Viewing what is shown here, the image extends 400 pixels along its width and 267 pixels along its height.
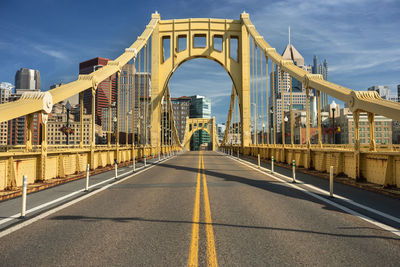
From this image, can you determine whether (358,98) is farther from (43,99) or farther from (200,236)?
(43,99)

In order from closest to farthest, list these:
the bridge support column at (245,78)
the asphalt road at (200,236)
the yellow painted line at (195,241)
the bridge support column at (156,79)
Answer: the yellow painted line at (195,241) → the asphalt road at (200,236) → the bridge support column at (156,79) → the bridge support column at (245,78)

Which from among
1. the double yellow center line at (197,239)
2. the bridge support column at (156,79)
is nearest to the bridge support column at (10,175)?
the double yellow center line at (197,239)

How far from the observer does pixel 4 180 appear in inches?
376

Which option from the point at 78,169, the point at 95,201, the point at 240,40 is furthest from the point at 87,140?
the point at 95,201

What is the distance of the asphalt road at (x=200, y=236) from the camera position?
13.8 feet

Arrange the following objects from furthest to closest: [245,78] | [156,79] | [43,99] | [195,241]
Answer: [245,78], [156,79], [43,99], [195,241]

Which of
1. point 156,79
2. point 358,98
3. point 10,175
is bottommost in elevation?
point 10,175

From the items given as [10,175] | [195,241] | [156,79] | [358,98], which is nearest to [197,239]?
[195,241]

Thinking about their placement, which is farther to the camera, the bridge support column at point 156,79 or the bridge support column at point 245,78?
the bridge support column at point 245,78

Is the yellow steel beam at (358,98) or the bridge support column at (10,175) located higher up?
the yellow steel beam at (358,98)

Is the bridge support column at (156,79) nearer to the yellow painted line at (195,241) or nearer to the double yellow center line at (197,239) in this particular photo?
the double yellow center line at (197,239)

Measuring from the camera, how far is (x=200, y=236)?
17.0 feet

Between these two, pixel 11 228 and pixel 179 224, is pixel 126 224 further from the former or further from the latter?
pixel 11 228

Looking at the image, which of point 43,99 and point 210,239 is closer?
point 210,239
